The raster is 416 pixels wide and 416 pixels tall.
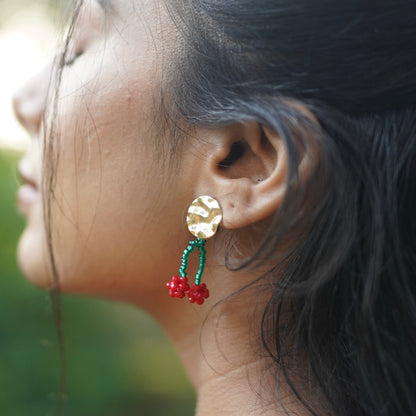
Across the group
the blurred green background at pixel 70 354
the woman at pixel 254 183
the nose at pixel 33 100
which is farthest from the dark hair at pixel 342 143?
the blurred green background at pixel 70 354

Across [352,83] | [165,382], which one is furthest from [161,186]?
[165,382]

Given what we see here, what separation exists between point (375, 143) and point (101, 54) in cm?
66

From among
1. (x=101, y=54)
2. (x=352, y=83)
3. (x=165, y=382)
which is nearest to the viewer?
(x=352, y=83)

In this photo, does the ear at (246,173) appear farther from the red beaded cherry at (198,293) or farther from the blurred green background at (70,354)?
the blurred green background at (70,354)

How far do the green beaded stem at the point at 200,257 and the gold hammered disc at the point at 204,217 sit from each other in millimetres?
34

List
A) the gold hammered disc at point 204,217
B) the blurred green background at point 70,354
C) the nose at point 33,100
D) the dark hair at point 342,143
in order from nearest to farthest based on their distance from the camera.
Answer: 1. the dark hair at point 342,143
2. the gold hammered disc at point 204,217
3. the nose at point 33,100
4. the blurred green background at point 70,354

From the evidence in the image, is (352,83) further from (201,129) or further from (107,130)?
(107,130)

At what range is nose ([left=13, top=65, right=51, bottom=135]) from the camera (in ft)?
4.90

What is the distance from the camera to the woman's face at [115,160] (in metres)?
1.27

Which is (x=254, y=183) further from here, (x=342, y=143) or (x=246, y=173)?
(x=342, y=143)

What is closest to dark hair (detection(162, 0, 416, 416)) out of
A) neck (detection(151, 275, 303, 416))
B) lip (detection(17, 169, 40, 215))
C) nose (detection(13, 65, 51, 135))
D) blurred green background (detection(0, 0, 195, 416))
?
neck (detection(151, 275, 303, 416))

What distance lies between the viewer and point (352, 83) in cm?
110

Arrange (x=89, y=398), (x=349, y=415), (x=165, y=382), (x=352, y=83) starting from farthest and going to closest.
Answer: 1. (x=165, y=382)
2. (x=89, y=398)
3. (x=349, y=415)
4. (x=352, y=83)

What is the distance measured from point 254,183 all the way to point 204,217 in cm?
13
